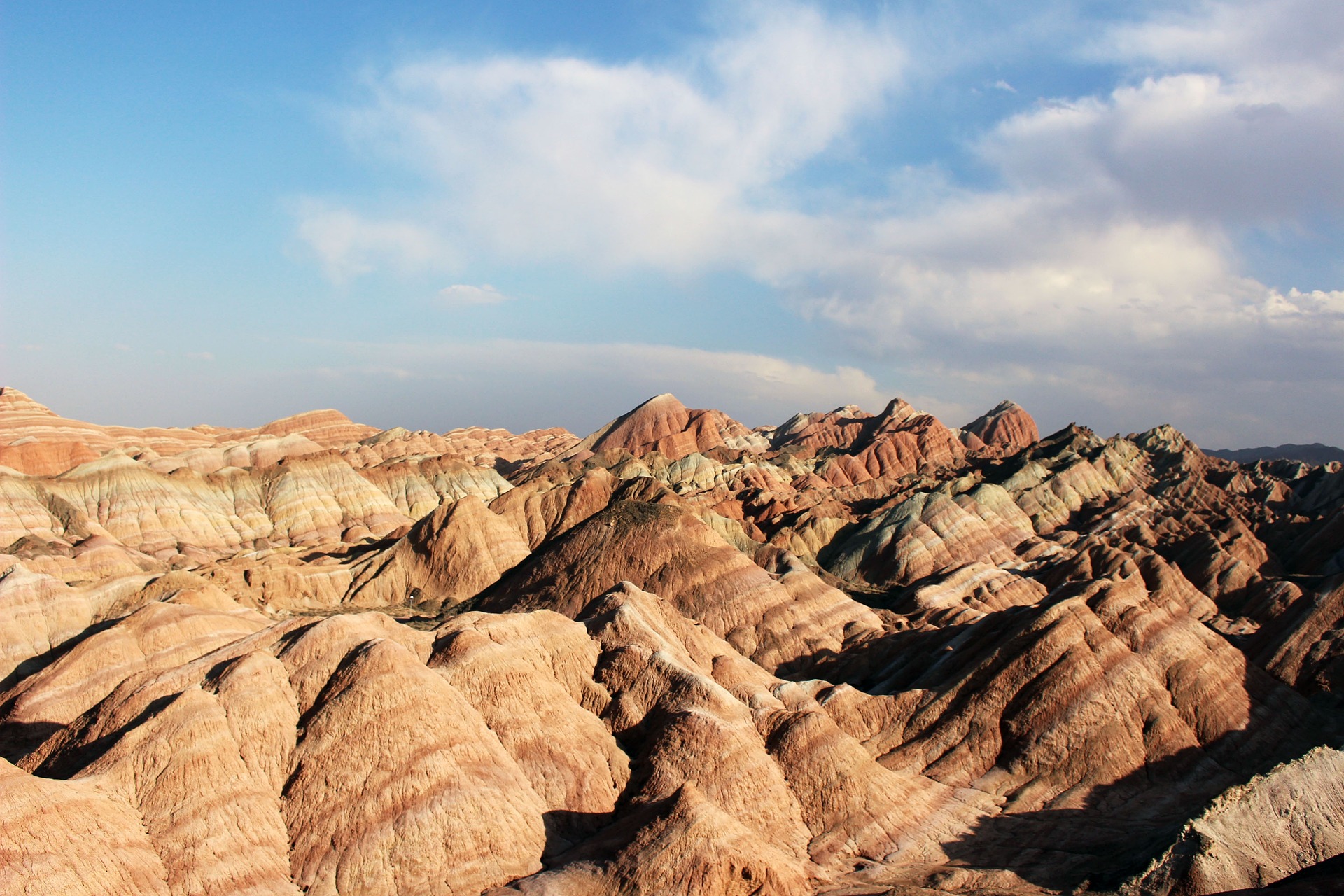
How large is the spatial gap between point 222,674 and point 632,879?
1705 cm

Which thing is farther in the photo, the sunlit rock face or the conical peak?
the conical peak

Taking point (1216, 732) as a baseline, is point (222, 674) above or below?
above

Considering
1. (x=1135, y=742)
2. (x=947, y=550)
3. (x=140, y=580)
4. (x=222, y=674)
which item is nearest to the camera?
(x=222, y=674)

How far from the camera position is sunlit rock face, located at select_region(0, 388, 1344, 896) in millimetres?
28266

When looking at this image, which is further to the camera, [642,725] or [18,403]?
[18,403]

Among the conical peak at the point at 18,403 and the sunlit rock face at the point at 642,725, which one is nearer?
the sunlit rock face at the point at 642,725

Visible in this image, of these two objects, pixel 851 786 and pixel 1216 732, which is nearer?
pixel 851 786

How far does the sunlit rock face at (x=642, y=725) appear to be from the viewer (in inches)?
1113

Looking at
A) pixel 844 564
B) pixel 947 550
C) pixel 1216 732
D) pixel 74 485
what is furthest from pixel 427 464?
pixel 1216 732

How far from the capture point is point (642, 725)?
38.4 metres

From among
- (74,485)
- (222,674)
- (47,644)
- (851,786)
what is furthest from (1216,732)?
(74,485)

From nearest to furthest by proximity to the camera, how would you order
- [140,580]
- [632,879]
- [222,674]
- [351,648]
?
[632,879], [222,674], [351,648], [140,580]

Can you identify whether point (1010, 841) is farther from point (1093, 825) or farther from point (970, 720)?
point (970, 720)

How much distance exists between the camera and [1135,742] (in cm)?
4228
